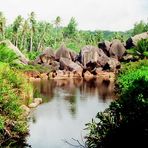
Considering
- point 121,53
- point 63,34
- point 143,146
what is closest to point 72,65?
point 121,53

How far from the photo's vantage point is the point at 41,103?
129ft

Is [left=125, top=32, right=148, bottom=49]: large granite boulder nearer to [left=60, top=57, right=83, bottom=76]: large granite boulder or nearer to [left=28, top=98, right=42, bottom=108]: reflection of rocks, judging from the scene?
[left=60, top=57, right=83, bottom=76]: large granite boulder

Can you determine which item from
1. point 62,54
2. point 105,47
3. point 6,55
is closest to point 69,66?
point 62,54

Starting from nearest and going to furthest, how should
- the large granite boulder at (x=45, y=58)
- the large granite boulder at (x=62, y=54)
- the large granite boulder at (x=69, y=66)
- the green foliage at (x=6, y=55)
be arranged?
the green foliage at (x=6, y=55) → the large granite boulder at (x=69, y=66) → the large granite boulder at (x=45, y=58) → the large granite boulder at (x=62, y=54)

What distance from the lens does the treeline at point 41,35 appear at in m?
110

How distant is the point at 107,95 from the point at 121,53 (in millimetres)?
42198

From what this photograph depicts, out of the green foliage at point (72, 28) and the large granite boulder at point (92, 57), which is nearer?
the large granite boulder at point (92, 57)

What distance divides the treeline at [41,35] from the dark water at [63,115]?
56.3m

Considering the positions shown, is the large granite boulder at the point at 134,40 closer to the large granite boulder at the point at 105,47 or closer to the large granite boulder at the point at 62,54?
the large granite boulder at the point at 105,47

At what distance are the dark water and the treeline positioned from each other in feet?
185

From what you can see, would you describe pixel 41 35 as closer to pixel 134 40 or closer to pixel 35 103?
pixel 134 40

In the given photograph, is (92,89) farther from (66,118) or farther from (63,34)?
(63,34)

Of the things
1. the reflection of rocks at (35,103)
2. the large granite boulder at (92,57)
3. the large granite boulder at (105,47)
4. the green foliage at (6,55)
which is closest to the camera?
the reflection of rocks at (35,103)

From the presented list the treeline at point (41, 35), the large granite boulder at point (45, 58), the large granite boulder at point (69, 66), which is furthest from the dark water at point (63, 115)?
the treeline at point (41, 35)
